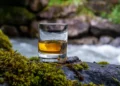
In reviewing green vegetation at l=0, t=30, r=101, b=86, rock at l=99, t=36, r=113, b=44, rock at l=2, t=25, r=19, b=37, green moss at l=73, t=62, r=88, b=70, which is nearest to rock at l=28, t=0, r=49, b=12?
rock at l=2, t=25, r=19, b=37

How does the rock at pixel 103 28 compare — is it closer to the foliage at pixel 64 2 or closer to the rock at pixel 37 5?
the foliage at pixel 64 2

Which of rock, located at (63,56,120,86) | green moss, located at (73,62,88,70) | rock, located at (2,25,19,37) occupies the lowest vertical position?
rock, located at (63,56,120,86)

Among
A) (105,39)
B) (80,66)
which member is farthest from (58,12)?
(80,66)

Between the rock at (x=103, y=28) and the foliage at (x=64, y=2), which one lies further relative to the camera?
the foliage at (x=64, y=2)

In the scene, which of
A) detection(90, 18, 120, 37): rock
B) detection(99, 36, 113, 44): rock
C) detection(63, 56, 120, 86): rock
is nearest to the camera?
detection(63, 56, 120, 86): rock

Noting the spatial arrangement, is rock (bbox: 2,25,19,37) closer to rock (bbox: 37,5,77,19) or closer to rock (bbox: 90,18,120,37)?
rock (bbox: 37,5,77,19)

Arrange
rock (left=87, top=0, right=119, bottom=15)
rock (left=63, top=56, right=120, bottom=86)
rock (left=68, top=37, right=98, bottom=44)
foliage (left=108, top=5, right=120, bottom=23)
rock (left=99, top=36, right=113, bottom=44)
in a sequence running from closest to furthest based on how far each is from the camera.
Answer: rock (left=63, top=56, right=120, bottom=86)
rock (left=68, top=37, right=98, bottom=44)
rock (left=99, top=36, right=113, bottom=44)
foliage (left=108, top=5, right=120, bottom=23)
rock (left=87, top=0, right=119, bottom=15)

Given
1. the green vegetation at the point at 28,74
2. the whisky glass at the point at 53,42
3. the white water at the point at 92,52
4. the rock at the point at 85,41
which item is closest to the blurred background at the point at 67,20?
the rock at the point at 85,41

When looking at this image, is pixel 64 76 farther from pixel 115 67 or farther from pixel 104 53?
pixel 104 53
